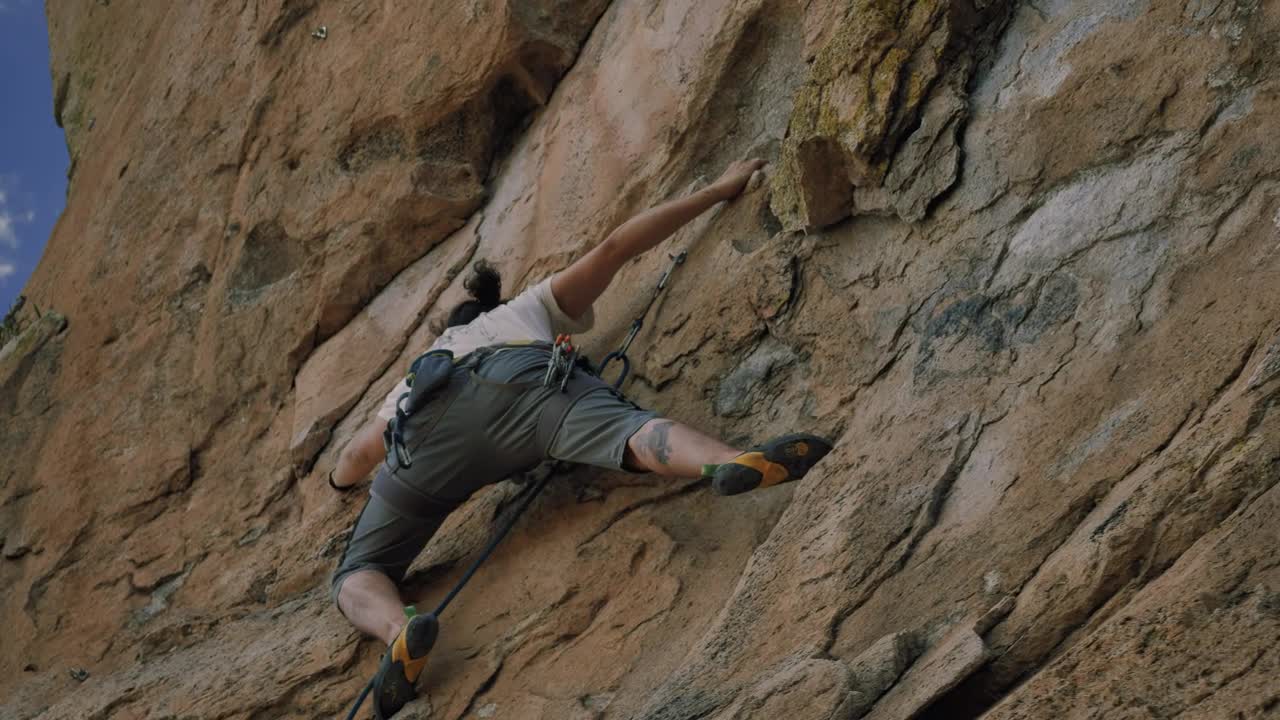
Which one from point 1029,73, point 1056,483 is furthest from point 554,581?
point 1029,73

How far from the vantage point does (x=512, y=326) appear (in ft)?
18.3

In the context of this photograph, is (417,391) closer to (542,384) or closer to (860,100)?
(542,384)

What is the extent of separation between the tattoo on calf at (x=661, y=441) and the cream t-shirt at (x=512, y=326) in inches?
40.9

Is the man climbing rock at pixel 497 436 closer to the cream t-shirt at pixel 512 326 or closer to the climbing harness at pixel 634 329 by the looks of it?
the cream t-shirt at pixel 512 326

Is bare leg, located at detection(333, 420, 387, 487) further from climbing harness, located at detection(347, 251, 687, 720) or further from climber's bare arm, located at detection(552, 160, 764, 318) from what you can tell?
climber's bare arm, located at detection(552, 160, 764, 318)

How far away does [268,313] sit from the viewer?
733 cm

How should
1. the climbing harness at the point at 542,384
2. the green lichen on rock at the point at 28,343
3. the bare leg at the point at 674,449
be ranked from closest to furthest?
the bare leg at the point at 674,449
the climbing harness at the point at 542,384
the green lichen on rock at the point at 28,343

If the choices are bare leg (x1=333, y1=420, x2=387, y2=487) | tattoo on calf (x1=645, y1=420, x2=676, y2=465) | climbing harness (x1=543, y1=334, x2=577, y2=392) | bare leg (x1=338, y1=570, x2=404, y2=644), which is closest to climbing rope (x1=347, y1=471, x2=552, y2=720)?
bare leg (x1=338, y1=570, x2=404, y2=644)

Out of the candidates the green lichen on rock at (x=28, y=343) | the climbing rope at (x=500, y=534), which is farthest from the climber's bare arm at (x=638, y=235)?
the green lichen on rock at (x=28, y=343)

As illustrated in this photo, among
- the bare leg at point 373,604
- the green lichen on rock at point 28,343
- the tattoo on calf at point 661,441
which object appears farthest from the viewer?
the green lichen on rock at point 28,343

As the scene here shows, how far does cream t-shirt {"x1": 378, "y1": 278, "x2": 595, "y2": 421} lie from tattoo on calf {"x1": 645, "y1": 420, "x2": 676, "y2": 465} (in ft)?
3.41

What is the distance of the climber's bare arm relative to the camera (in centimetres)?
549

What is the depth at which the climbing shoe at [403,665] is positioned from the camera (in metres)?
4.73

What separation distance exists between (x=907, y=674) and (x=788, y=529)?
0.84 m
